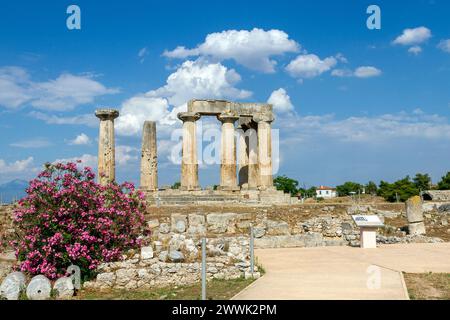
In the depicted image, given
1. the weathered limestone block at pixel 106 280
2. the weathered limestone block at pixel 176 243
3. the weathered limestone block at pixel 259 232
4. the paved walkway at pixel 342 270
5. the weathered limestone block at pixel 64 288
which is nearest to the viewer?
the paved walkway at pixel 342 270

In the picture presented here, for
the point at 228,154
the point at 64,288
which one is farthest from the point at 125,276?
the point at 228,154

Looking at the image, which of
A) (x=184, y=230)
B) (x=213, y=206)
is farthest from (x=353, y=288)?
(x=213, y=206)

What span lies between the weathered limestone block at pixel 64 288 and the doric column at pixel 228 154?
27.8 metres

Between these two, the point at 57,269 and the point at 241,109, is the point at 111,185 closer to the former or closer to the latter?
the point at 57,269

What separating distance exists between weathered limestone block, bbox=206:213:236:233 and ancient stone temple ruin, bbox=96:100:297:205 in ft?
34.6

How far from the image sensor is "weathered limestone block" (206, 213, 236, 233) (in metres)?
24.7

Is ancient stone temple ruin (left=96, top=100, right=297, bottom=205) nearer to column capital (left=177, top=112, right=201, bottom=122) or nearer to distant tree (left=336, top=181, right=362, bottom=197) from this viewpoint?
column capital (left=177, top=112, right=201, bottom=122)

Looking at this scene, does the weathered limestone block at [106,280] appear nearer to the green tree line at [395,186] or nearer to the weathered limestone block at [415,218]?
the weathered limestone block at [415,218]

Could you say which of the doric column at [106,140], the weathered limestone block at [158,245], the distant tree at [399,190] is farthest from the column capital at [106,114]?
the distant tree at [399,190]

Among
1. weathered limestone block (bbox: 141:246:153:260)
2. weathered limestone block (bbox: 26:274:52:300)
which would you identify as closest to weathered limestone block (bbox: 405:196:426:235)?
weathered limestone block (bbox: 141:246:153:260)

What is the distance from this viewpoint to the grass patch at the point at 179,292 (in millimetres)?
11695

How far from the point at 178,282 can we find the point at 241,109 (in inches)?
1153

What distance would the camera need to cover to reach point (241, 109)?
41844 millimetres
